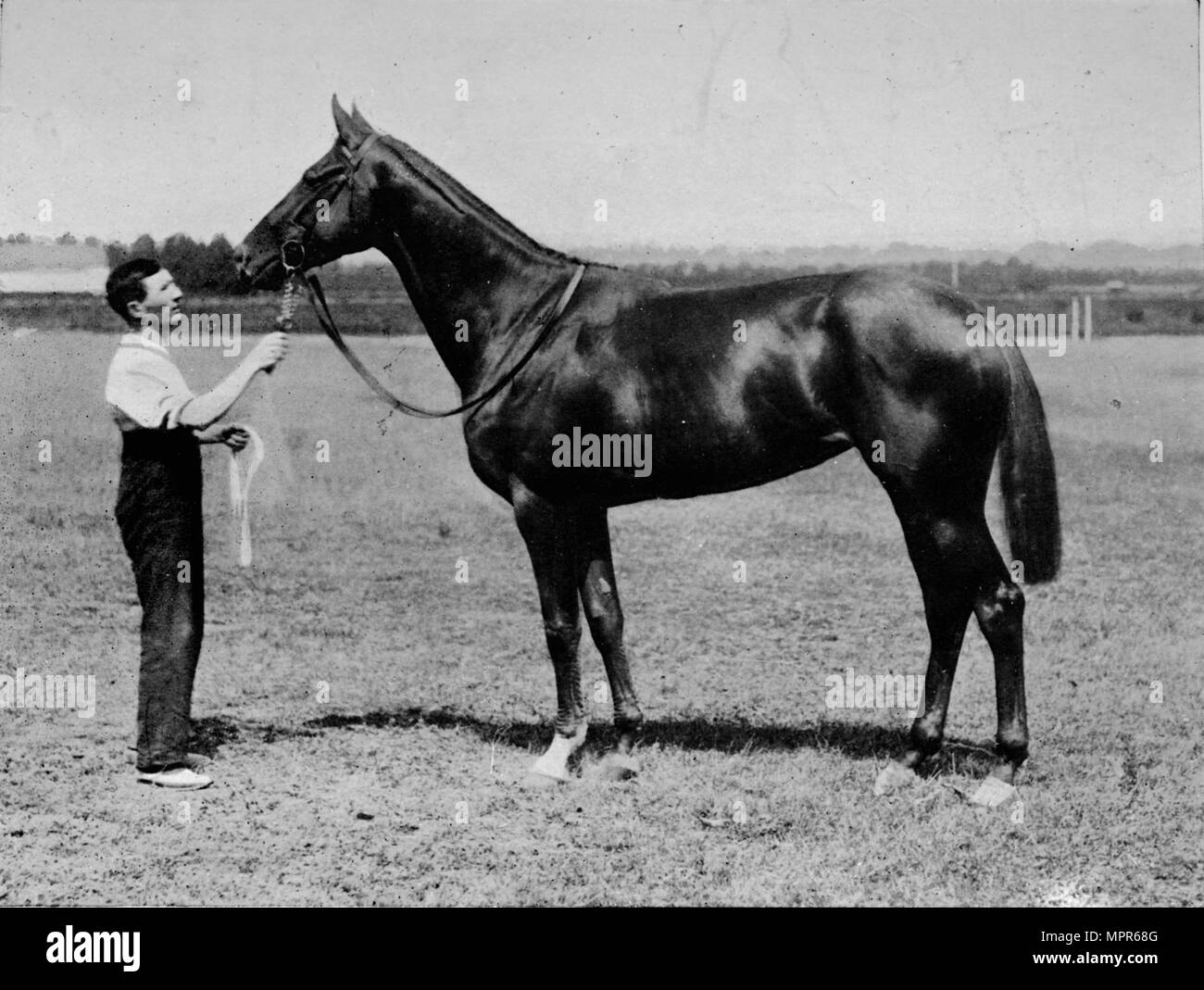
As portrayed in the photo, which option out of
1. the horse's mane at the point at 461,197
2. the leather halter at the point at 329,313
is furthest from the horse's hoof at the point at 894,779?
the horse's mane at the point at 461,197

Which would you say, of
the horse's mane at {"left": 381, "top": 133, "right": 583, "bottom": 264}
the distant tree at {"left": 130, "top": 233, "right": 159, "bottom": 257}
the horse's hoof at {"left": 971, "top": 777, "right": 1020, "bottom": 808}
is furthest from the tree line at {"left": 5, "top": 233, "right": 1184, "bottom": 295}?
the horse's hoof at {"left": 971, "top": 777, "right": 1020, "bottom": 808}

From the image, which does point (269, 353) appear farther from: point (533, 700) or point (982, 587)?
point (982, 587)

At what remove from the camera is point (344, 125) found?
595 cm

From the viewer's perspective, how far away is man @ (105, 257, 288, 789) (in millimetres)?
5633

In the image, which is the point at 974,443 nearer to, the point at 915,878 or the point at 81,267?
the point at 915,878

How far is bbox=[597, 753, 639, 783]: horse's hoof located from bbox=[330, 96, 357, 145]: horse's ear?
10.7ft

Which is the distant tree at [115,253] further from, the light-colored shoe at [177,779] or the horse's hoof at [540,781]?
the horse's hoof at [540,781]

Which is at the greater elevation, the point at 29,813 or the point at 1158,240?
the point at 1158,240

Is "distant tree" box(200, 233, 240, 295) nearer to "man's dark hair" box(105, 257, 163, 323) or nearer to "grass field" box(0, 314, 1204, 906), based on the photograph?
"grass field" box(0, 314, 1204, 906)

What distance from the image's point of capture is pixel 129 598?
880 centimetres

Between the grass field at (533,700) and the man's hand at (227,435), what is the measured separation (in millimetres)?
1635

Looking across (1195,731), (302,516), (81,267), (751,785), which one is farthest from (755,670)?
(81,267)
